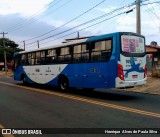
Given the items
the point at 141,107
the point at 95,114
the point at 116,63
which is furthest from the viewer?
the point at 116,63

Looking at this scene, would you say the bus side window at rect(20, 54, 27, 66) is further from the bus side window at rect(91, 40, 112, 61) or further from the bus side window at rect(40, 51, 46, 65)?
the bus side window at rect(91, 40, 112, 61)

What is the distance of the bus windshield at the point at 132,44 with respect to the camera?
1559 cm

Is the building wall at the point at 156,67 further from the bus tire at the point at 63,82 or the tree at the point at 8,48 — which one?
the tree at the point at 8,48

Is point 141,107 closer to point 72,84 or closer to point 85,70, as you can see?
point 85,70

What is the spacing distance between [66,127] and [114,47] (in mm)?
7135

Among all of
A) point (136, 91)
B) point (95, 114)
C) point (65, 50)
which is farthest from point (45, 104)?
point (136, 91)

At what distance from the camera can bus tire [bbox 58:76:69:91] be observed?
1966 centimetres

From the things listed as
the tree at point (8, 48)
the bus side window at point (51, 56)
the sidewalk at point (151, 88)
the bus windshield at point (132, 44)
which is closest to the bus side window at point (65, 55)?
the bus side window at point (51, 56)

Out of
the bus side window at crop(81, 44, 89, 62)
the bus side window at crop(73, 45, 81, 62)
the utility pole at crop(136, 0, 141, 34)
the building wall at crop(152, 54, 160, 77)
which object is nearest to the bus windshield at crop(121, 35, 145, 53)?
the bus side window at crop(81, 44, 89, 62)

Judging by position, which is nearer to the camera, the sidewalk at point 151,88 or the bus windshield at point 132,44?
the bus windshield at point 132,44

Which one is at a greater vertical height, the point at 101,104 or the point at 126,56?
the point at 126,56

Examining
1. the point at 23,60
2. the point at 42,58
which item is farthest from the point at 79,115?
the point at 23,60

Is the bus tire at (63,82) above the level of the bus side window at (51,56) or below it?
below

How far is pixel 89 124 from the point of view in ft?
30.8
